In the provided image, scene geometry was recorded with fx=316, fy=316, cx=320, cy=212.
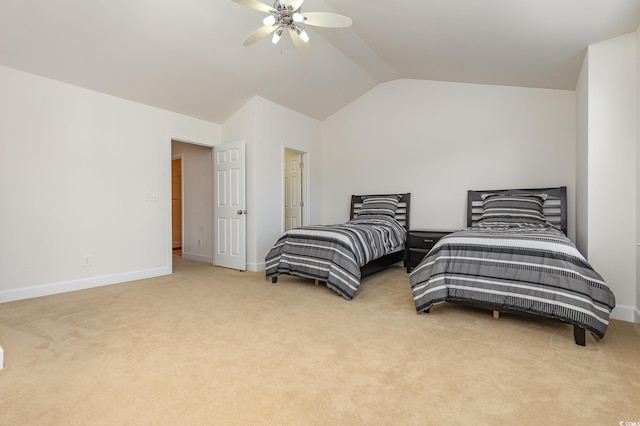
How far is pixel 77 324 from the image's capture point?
2.52 m

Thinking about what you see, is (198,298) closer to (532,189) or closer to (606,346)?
(606,346)

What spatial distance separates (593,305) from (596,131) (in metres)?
1.56

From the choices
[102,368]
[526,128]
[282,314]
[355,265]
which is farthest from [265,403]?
[526,128]

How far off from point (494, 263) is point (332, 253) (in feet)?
5.10

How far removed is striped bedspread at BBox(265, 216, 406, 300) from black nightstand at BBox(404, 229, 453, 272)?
1.65 ft

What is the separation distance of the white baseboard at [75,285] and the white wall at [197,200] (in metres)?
A: 1.27

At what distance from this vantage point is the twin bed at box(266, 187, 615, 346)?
219cm

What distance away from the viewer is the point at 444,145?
485 centimetres

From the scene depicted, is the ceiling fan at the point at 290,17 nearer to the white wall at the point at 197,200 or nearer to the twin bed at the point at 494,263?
the twin bed at the point at 494,263

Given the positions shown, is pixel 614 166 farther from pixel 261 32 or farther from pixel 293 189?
pixel 293 189

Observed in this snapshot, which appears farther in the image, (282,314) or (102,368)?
(282,314)

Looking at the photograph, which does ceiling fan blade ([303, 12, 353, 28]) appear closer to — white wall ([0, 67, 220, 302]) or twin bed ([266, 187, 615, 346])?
twin bed ([266, 187, 615, 346])

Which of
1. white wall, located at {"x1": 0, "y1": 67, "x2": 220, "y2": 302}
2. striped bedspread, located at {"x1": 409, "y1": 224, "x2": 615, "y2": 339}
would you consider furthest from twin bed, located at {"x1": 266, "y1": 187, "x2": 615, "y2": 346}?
white wall, located at {"x1": 0, "y1": 67, "x2": 220, "y2": 302}

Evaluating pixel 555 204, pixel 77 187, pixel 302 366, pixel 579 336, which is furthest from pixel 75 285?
pixel 555 204
